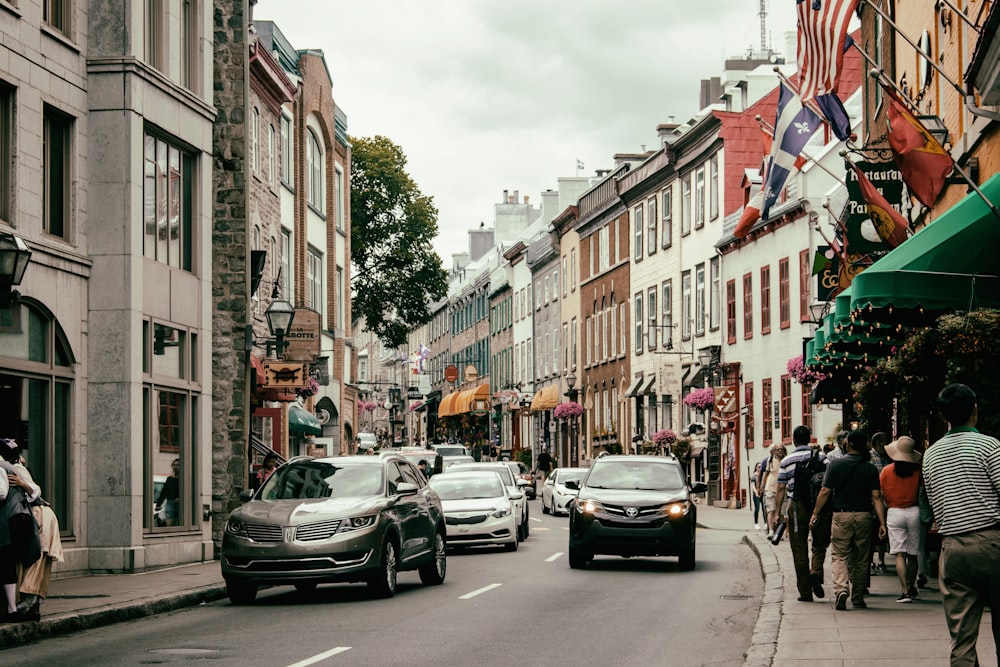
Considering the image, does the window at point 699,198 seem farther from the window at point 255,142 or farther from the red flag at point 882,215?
the red flag at point 882,215

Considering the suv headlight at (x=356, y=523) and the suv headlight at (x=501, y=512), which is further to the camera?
the suv headlight at (x=501, y=512)

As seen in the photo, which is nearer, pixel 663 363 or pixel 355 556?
pixel 355 556

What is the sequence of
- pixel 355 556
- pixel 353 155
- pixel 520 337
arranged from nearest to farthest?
pixel 355 556 → pixel 353 155 → pixel 520 337

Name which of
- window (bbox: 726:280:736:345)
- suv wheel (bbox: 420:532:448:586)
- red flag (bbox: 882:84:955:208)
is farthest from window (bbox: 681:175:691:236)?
red flag (bbox: 882:84:955:208)

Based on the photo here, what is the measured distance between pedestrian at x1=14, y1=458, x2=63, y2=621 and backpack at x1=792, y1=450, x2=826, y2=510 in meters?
7.69

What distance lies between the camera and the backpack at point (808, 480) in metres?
17.5

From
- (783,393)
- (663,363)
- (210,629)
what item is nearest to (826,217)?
(783,393)

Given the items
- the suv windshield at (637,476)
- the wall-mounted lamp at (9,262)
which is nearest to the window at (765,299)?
the suv windshield at (637,476)

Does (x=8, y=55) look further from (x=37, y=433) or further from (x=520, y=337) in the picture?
(x=520, y=337)

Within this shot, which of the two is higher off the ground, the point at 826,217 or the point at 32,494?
the point at 826,217

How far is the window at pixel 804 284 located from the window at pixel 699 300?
31.8 feet

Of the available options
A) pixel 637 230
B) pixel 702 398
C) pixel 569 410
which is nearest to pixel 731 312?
pixel 702 398

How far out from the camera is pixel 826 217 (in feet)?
139

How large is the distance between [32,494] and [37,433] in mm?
6601
